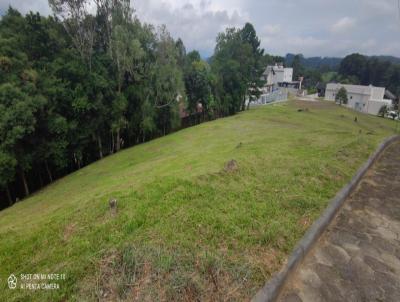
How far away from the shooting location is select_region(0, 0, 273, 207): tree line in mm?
10188

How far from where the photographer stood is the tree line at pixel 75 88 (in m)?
10.2

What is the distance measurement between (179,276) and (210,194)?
4.96 ft

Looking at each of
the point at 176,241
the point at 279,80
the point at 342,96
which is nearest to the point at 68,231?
the point at 176,241

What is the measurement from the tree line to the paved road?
36.1ft

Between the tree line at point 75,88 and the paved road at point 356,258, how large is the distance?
36.1 ft

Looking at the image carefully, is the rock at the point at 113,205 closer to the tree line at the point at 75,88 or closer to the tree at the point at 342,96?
the tree line at the point at 75,88

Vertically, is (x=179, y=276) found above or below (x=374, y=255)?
above

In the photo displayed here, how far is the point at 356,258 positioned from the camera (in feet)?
8.04

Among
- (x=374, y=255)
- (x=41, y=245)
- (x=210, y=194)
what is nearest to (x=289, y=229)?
(x=374, y=255)

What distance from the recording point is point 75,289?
201 centimetres

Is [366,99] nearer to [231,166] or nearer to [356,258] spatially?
[231,166]

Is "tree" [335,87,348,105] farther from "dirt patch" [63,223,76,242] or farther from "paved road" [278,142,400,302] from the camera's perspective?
"dirt patch" [63,223,76,242]

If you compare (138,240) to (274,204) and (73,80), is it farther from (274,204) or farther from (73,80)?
(73,80)

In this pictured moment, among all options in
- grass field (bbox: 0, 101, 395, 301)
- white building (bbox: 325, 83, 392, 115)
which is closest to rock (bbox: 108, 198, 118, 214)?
grass field (bbox: 0, 101, 395, 301)
